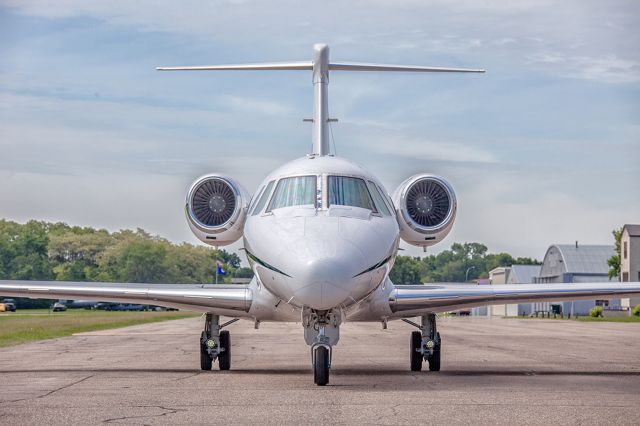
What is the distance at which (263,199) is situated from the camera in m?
15.3

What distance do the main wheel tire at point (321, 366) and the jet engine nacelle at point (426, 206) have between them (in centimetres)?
466

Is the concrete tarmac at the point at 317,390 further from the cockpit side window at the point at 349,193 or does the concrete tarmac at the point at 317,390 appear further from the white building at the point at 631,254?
the white building at the point at 631,254

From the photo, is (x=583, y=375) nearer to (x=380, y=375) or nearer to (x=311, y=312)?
(x=380, y=375)

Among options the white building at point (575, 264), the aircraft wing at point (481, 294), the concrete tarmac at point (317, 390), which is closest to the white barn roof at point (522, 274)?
the white building at point (575, 264)

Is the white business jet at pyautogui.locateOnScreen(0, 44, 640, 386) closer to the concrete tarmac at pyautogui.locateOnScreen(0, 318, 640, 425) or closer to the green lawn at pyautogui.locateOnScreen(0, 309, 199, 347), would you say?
the concrete tarmac at pyautogui.locateOnScreen(0, 318, 640, 425)

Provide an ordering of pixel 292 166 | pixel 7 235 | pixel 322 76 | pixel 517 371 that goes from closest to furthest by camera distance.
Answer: pixel 292 166 < pixel 517 371 < pixel 322 76 < pixel 7 235

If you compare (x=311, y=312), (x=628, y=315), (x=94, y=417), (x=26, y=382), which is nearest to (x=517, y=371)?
(x=311, y=312)

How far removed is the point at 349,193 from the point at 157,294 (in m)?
4.06

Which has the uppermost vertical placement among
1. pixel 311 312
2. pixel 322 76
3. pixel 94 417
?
pixel 322 76

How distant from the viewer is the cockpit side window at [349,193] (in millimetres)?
14488

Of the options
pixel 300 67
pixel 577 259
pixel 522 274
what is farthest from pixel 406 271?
pixel 300 67

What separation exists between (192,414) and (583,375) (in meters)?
8.18

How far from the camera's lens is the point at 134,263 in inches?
3095

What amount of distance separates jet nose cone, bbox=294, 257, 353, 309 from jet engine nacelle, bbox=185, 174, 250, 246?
5.18 meters
